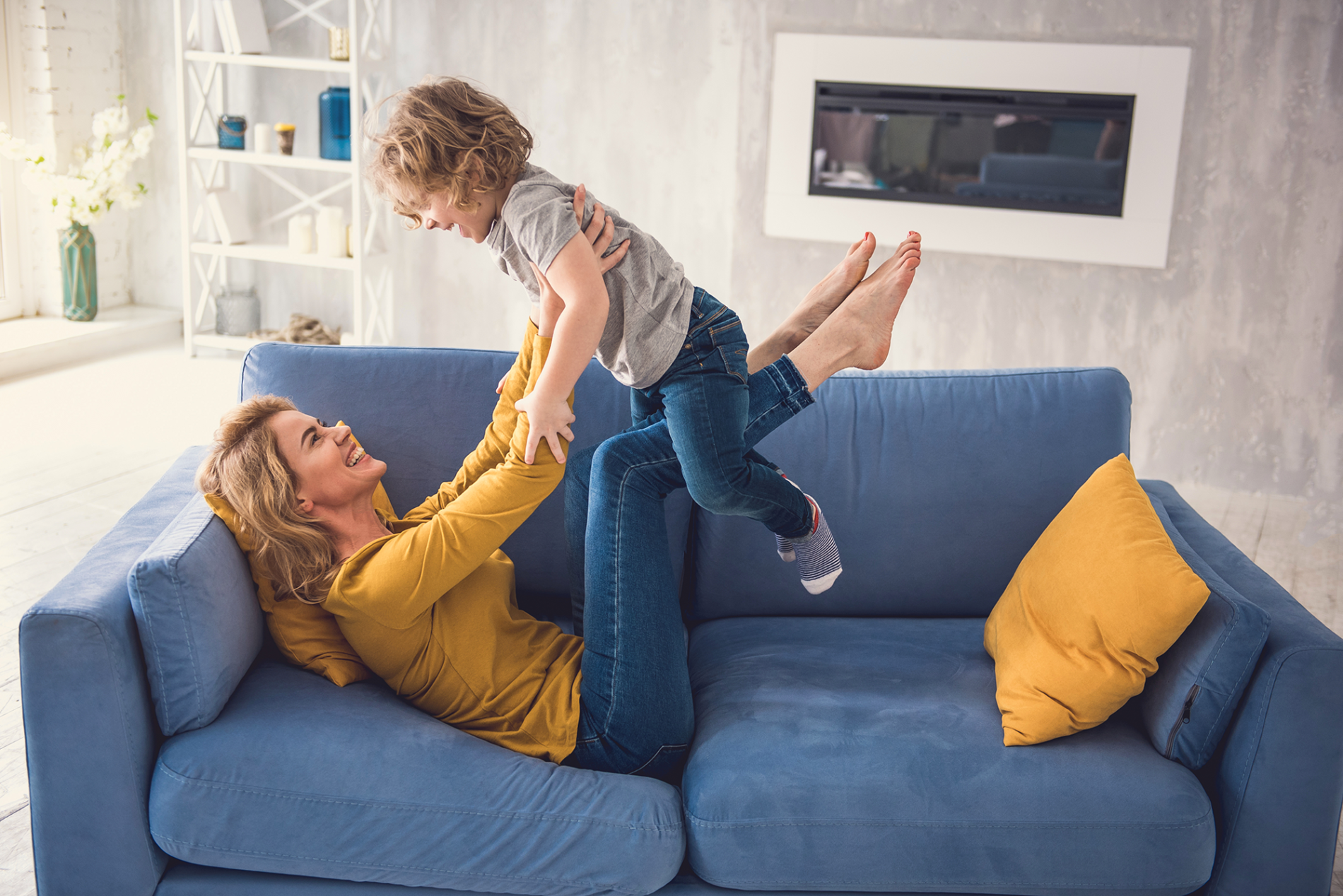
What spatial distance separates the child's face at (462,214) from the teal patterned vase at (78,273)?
4.28m

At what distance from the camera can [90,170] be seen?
16.6 ft

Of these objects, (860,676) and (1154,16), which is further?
(1154,16)

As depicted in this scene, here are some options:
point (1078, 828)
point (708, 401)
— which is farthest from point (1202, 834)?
point (708, 401)

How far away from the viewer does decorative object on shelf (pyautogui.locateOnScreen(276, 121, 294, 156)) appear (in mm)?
4848

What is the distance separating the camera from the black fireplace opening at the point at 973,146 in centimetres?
401

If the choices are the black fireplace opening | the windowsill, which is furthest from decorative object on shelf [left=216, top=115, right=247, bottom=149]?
the black fireplace opening

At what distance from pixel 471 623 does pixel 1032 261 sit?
10.5ft

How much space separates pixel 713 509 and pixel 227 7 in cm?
409

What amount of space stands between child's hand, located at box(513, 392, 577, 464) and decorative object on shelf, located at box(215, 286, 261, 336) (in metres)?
4.16

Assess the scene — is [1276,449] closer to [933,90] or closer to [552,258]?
[933,90]

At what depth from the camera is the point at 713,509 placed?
5.69 feet

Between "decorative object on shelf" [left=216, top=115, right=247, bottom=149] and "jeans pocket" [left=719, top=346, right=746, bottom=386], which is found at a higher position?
"decorative object on shelf" [left=216, top=115, right=247, bottom=149]

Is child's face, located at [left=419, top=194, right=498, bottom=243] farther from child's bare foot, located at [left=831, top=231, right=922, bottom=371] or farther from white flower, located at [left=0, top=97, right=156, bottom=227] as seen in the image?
white flower, located at [left=0, top=97, right=156, bottom=227]

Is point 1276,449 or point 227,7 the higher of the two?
point 227,7
